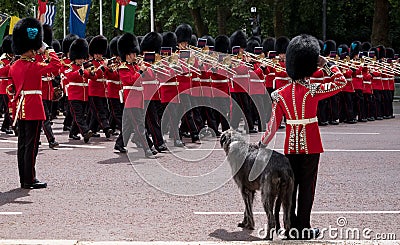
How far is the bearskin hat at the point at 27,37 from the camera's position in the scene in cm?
859

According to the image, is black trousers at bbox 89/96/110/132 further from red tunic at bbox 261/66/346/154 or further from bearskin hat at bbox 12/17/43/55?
red tunic at bbox 261/66/346/154

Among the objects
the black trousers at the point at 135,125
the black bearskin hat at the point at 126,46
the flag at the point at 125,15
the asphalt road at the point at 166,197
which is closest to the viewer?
the asphalt road at the point at 166,197

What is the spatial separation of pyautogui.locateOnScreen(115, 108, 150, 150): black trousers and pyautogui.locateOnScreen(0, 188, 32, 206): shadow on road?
8.46 ft

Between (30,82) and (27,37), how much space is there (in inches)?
18.6

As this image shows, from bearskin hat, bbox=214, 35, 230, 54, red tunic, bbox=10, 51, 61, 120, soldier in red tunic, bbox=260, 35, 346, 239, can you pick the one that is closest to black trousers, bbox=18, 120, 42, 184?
red tunic, bbox=10, 51, 61, 120

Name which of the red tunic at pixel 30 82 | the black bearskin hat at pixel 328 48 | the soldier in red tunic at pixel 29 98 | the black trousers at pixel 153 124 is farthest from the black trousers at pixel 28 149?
the black bearskin hat at pixel 328 48

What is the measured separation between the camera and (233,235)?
249 inches

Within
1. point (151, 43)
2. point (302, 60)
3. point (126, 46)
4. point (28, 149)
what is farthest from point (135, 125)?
point (302, 60)

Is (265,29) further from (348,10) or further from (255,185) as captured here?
(255,185)

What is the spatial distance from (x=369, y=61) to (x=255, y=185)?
12590 millimetres

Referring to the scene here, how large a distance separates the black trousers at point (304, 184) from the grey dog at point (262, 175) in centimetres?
14

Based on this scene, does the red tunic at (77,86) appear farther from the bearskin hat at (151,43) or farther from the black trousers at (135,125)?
the black trousers at (135,125)

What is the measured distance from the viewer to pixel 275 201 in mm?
6109

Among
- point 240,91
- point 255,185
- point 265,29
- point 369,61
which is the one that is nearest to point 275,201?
point 255,185
